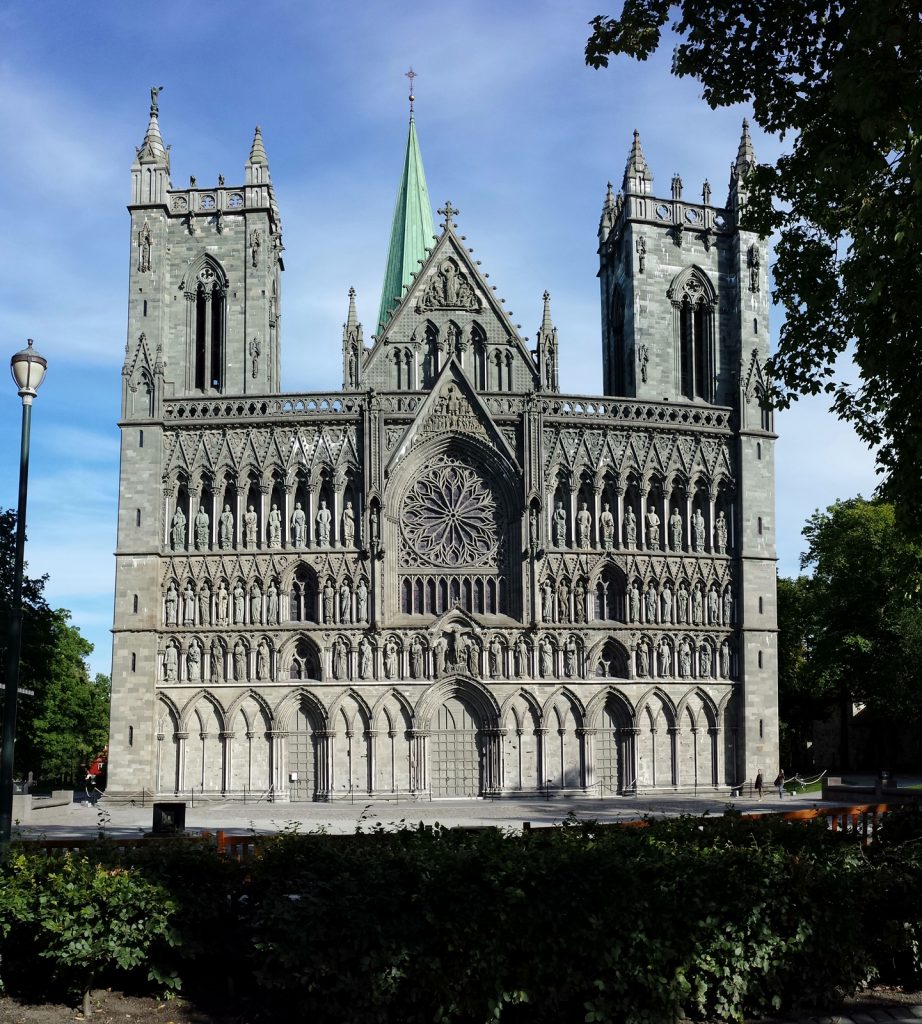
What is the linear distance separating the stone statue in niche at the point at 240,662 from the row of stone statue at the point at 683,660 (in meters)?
14.0

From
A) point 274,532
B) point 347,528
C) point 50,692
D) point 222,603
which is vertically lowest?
point 50,692

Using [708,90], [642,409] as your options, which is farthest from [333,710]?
[708,90]

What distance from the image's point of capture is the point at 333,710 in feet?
130

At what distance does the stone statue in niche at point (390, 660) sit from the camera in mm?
39938

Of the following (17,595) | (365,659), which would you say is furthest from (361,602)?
(17,595)

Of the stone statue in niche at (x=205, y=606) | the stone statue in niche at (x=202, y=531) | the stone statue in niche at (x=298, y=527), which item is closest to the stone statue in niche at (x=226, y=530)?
the stone statue in niche at (x=202, y=531)

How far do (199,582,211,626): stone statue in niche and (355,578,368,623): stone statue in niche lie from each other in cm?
524

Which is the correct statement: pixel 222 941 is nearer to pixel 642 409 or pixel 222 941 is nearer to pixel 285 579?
pixel 285 579

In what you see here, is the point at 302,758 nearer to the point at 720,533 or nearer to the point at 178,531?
the point at 178,531

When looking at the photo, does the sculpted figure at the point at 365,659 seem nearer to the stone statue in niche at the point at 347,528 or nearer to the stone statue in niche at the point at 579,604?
the stone statue in niche at the point at 347,528

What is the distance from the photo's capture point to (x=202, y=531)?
40.9 m

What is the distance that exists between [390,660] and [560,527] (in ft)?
25.4

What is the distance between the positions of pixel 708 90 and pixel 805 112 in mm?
1948

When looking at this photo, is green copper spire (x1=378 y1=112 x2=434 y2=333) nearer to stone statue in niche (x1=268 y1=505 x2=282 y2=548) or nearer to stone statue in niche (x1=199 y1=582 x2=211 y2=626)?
stone statue in niche (x1=268 y1=505 x2=282 y2=548)
